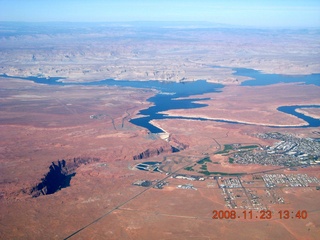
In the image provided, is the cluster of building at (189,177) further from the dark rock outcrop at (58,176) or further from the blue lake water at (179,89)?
the blue lake water at (179,89)

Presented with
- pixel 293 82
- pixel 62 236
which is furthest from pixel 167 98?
pixel 62 236

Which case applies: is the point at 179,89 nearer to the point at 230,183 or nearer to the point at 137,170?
the point at 137,170

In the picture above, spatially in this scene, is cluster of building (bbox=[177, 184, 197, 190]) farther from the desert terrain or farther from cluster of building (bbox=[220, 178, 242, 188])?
cluster of building (bbox=[220, 178, 242, 188])

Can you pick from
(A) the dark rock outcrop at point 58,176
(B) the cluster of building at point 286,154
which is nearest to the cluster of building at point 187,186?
(B) the cluster of building at point 286,154

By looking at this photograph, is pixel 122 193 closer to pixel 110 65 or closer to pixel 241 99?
pixel 241 99

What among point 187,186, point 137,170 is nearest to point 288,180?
point 187,186

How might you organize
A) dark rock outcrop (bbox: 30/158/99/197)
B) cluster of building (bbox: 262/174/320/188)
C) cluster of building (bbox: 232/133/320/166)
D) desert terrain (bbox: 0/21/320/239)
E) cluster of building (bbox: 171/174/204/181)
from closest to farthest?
desert terrain (bbox: 0/21/320/239) < dark rock outcrop (bbox: 30/158/99/197) < cluster of building (bbox: 262/174/320/188) < cluster of building (bbox: 171/174/204/181) < cluster of building (bbox: 232/133/320/166)

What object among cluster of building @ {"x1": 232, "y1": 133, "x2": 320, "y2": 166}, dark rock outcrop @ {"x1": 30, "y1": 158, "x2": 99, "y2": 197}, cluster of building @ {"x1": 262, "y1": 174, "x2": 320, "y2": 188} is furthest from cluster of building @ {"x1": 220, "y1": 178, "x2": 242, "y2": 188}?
dark rock outcrop @ {"x1": 30, "y1": 158, "x2": 99, "y2": 197}
